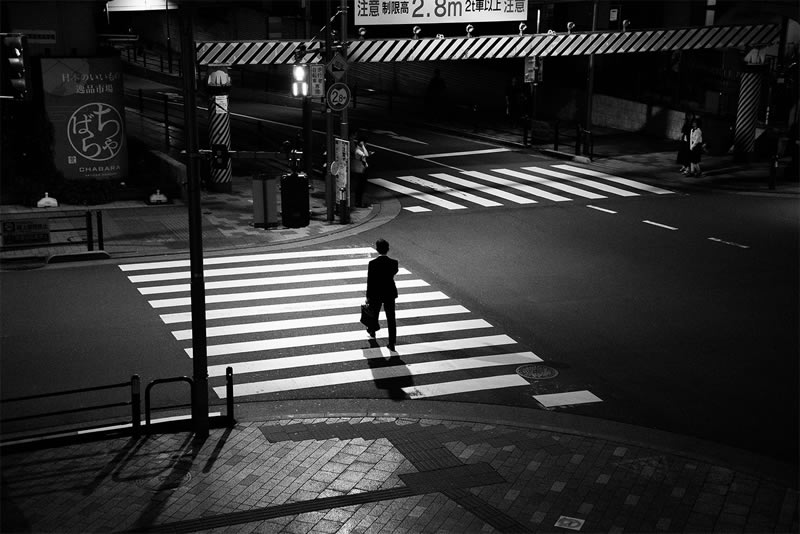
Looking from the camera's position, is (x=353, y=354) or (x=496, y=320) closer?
(x=353, y=354)

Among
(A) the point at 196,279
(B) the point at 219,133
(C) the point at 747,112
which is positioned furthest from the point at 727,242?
(B) the point at 219,133

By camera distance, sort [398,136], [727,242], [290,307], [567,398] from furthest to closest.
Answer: [398,136], [727,242], [290,307], [567,398]

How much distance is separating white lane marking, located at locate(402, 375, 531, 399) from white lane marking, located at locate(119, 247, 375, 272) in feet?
25.1

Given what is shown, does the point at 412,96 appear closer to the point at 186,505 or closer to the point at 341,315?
the point at 341,315

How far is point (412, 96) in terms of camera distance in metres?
48.4

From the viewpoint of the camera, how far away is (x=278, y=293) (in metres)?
18.1

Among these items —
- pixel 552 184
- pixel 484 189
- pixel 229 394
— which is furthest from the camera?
pixel 552 184

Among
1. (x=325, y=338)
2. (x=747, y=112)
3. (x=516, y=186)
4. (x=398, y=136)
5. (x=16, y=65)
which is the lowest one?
(x=325, y=338)

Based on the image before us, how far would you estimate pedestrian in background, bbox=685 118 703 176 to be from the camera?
29391 millimetres

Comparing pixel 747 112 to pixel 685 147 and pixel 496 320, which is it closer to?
pixel 685 147

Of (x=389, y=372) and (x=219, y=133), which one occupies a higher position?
(x=219, y=133)

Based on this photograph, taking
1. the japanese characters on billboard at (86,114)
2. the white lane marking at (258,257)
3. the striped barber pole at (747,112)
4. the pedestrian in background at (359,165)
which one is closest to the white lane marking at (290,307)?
the white lane marking at (258,257)

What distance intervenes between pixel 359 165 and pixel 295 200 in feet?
9.40

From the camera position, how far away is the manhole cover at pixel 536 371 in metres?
14.0
